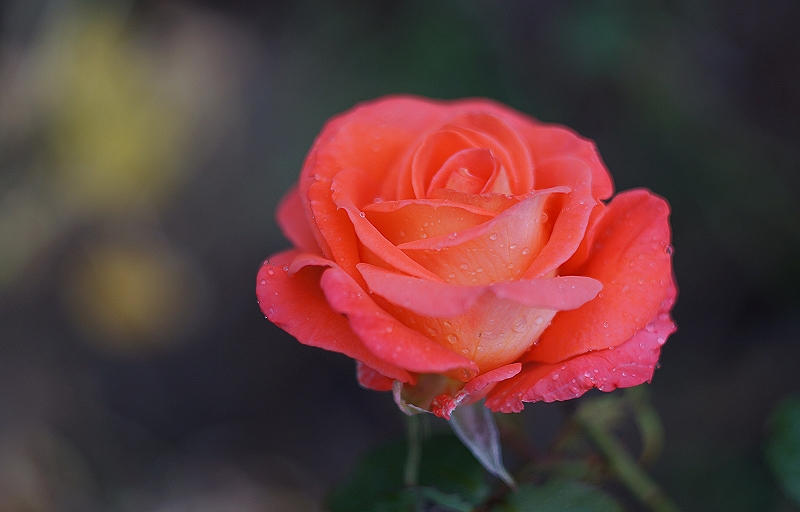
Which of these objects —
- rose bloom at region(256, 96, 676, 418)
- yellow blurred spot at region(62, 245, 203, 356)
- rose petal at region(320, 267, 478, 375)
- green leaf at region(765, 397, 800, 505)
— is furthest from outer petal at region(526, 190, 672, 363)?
yellow blurred spot at region(62, 245, 203, 356)

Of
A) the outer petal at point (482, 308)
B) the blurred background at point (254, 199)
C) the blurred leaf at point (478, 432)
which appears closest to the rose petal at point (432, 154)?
the outer petal at point (482, 308)

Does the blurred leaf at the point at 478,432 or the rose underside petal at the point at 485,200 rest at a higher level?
the rose underside petal at the point at 485,200

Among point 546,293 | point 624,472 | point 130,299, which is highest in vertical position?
point 546,293

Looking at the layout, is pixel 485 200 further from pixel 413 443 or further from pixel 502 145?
pixel 413 443

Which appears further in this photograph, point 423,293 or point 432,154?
point 432,154

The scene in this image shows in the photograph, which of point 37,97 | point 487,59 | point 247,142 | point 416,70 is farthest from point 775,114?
point 37,97

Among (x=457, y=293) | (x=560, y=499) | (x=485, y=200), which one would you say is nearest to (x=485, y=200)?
(x=485, y=200)

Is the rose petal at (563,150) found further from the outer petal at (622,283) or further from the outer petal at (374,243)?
the outer petal at (374,243)
